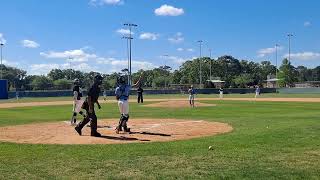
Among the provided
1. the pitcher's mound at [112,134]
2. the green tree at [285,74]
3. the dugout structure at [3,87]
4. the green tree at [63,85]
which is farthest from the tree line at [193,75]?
the pitcher's mound at [112,134]

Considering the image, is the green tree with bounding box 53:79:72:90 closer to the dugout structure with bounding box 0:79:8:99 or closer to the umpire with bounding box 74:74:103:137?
the dugout structure with bounding box 0:79:8:99

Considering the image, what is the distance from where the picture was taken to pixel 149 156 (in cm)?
1105

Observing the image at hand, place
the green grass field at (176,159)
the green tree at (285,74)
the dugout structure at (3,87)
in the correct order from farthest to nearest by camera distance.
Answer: the green tree at (285,74)
the dugout structure at (3,87)
the green grass field at (176,159)

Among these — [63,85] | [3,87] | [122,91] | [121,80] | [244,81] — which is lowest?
[122,91]

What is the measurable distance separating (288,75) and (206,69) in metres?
38.2

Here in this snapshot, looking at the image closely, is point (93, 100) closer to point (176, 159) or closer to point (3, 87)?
point (176, 159)

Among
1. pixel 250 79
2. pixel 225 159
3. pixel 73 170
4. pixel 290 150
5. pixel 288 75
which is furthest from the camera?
pixel 250 79

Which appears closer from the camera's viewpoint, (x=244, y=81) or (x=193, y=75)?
(x=244, y=81)

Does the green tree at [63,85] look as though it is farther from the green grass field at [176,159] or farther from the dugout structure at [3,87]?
the green grass field at [176,159]

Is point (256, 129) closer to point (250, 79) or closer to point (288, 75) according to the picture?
point (288, 75)

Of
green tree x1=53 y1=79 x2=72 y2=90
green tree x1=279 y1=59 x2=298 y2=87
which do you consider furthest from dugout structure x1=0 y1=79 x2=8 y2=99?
green tree x1=279 y1=59 x2=298 y2=87

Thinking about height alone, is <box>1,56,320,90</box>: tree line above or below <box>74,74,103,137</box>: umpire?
above

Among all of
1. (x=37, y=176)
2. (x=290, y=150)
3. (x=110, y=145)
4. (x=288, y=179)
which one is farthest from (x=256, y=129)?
(x=37, y=176)

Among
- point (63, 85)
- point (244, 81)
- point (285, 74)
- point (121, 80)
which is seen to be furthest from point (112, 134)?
point (244, 81)
